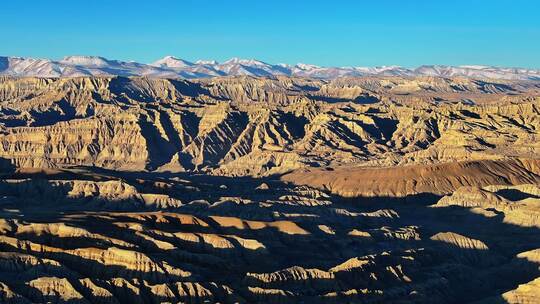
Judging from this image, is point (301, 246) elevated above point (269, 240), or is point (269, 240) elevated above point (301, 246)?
point (269, 240)

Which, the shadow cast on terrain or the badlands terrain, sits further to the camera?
the shadow cast on terrain

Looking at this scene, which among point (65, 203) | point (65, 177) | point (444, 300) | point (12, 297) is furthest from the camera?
point (65, 177)

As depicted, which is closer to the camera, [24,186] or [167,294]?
[167,294]

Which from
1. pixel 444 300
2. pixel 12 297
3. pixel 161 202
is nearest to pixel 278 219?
pixel 161 202

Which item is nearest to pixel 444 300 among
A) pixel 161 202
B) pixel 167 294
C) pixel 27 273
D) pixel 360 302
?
pixel 360 302

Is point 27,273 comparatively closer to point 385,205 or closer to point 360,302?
point 360,302

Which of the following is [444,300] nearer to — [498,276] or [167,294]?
[498,276]

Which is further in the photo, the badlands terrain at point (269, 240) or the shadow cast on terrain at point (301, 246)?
the shadow cast on terrain at point (301, 246)

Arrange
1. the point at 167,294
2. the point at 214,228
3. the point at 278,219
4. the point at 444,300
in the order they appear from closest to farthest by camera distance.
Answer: the point at 167,294, the point at 444,300, the point at 214,228, the point at 278,219

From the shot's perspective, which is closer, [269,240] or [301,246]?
[269,240]
